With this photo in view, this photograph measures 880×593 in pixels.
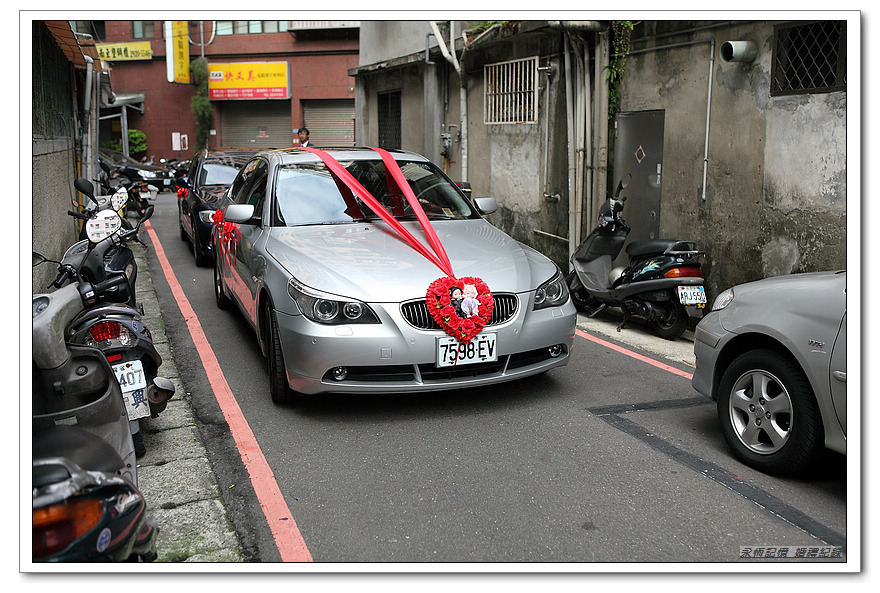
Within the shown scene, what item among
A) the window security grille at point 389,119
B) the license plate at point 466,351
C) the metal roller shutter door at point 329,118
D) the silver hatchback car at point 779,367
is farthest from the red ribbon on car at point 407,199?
the metal roller shutter door at point 329,118

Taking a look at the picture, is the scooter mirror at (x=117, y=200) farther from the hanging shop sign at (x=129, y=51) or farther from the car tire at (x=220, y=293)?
the hanging shop sign at (x=129, y=51)

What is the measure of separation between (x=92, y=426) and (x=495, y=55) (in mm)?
9632

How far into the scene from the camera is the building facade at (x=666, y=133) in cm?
666

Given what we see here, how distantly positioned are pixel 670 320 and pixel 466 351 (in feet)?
10.3

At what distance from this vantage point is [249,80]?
32250 millimetres

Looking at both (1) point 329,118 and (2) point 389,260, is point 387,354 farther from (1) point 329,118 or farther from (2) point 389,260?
(1) point 329,118

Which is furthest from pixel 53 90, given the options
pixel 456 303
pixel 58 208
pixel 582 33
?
pixel 456 303

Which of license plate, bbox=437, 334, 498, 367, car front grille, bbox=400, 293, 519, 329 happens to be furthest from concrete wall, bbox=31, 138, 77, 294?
license plate, bbox=437, 334, 498, 367

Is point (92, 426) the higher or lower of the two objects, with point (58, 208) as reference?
lower

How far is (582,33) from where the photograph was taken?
921 cm

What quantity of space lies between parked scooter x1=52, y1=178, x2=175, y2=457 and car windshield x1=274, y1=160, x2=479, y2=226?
1340mm

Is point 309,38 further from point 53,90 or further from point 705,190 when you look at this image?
point 705,190

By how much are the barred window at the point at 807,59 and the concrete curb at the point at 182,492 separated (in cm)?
565

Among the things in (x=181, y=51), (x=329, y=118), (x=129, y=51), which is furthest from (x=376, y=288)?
(x=129, y=51)
